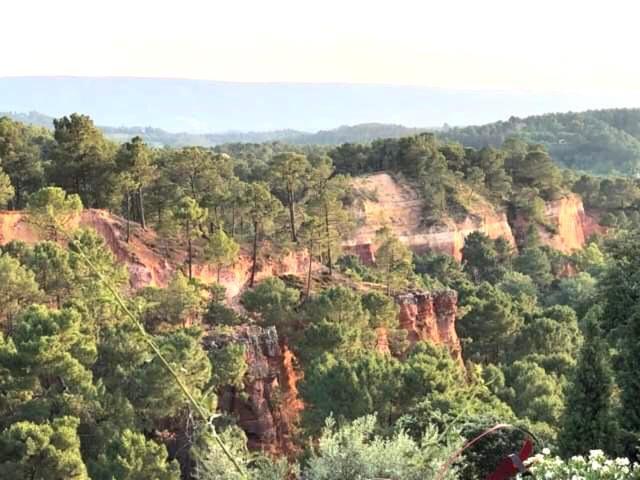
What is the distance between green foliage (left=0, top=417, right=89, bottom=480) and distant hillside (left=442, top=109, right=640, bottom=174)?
109 metres

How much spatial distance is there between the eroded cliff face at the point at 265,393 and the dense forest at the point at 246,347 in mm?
206

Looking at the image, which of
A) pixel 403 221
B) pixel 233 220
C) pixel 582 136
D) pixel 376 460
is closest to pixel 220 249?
pixel 233 220

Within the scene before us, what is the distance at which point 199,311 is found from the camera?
23.5m

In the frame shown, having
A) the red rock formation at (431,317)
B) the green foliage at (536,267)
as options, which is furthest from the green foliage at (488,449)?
the green foliage at (536,267)

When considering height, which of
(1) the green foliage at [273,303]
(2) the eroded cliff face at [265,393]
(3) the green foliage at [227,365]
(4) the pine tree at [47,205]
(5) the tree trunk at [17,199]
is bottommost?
(2) the eroded cliff face at [265,393]

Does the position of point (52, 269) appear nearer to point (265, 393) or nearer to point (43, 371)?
point (43, 371)

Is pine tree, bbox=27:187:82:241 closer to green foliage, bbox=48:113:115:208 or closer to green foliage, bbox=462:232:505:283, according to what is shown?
green foliage, bbox=48:113:115:208

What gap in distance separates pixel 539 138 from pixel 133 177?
404 ft

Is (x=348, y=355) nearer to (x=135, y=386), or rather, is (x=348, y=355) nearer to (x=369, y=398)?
(x=369, y=398)

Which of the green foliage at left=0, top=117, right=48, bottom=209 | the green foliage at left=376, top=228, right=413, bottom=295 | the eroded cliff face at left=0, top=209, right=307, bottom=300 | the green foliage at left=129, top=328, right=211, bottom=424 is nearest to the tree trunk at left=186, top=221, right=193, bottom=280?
the eroded cliff face at left=0, top=209, right=307, bottom=300

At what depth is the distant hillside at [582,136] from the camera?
123438mm

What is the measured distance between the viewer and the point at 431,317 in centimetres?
2861

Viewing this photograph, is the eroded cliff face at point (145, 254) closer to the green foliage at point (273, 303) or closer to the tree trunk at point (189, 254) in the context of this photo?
the tree trunk at point (189, 254)

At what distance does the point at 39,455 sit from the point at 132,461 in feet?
5.87
